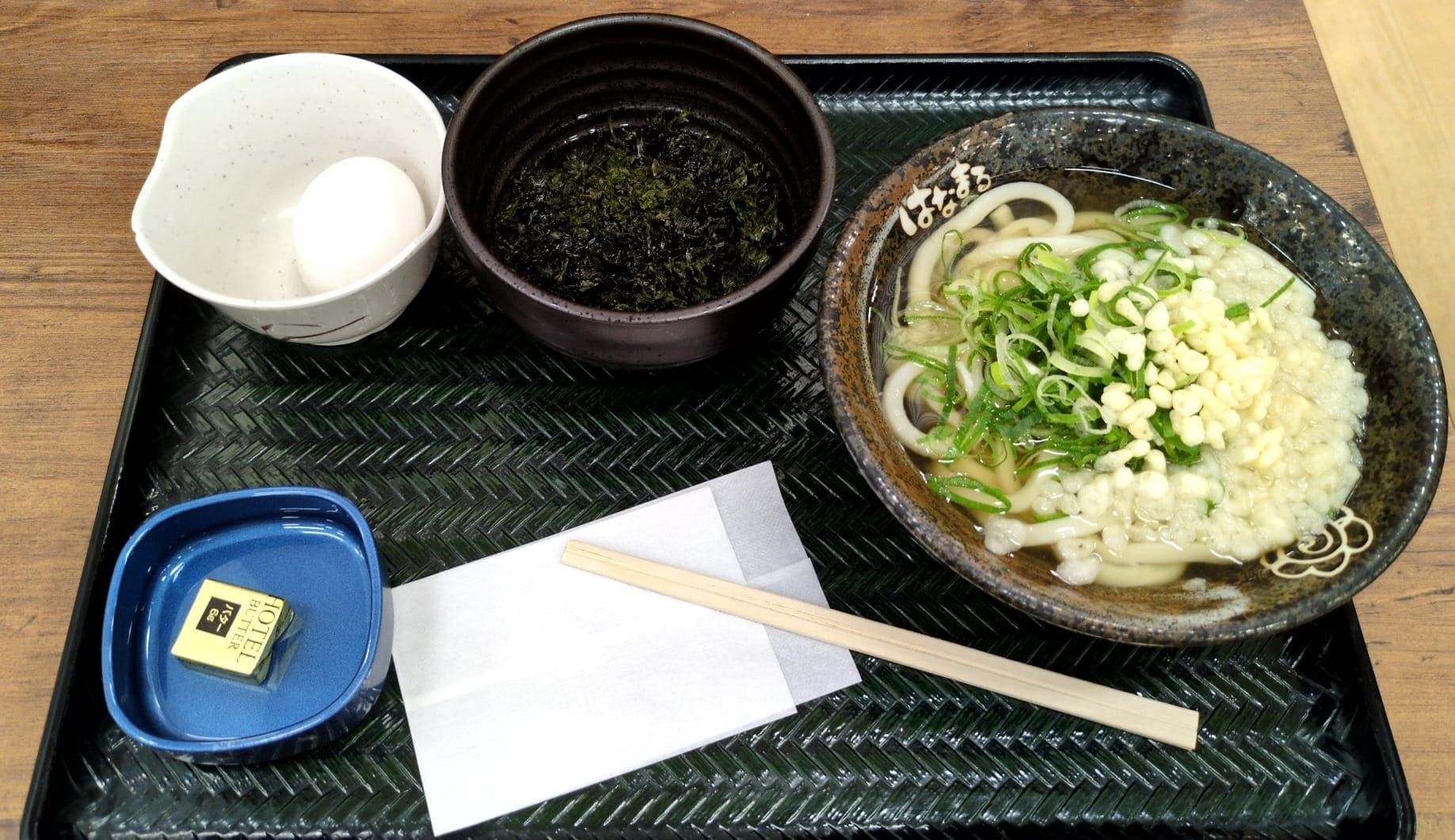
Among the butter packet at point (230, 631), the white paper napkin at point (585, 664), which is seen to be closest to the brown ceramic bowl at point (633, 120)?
the white paper napkin at point (585, 664)

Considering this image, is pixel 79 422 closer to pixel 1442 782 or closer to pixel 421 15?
pixel 421 15

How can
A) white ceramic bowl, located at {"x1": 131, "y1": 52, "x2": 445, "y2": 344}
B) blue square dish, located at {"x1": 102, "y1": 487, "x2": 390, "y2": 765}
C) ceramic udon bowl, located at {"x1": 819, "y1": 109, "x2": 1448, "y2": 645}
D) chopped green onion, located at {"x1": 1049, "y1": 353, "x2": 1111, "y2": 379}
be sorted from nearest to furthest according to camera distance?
ceramic udon bowl, located at {"x1": 819, "y1": 109, "x2": 1448, "y2": 645} → blue square dish, located at {"x1": 102, "y1": 487, "x2": 390, "y2": 765} → chopped green onion, located at {"x1": 1049, "y1": 353, "x2": 1111, "y2": 379} → white ceramic bowl, located at {"x1": 131, "y1": 52, "x2": 445, "y2": 344}

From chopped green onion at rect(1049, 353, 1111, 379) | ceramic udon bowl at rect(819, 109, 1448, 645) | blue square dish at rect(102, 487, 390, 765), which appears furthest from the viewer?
chopped green onion at rect(1049, 353, 1111, 379)

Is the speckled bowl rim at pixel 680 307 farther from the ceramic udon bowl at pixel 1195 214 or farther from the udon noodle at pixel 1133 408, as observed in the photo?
the udon noodle at pixel 1133 408

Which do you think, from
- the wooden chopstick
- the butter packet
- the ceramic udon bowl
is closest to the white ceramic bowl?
the butter packet

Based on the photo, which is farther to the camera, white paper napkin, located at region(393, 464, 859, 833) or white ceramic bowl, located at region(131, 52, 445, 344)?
white ceramic bowl, located at region(131, 52, 445, 344)

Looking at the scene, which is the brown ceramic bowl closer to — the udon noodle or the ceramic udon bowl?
the ceramic udon bowl

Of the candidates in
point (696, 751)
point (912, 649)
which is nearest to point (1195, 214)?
point (912, 649)

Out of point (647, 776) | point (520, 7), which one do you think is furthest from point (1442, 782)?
point (520, 7)
